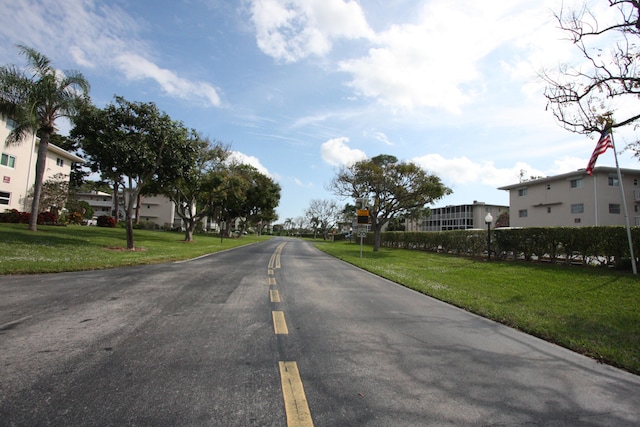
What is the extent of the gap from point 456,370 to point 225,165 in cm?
3537

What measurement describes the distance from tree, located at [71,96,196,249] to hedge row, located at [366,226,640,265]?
1923 centimetres

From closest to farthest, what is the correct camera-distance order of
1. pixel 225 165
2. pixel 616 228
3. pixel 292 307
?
pixel 292 307 → pixel 616 228 → pixel 225 165

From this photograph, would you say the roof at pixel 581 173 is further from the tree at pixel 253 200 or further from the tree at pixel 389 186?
the tree at pixel 253 200

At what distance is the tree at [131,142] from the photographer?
18.3 meters

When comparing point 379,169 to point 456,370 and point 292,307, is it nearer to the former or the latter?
point 292,307

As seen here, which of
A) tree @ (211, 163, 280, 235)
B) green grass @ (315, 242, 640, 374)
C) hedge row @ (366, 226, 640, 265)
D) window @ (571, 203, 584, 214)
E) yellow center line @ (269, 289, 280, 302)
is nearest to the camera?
green grass @ (315, 242, 640, 374)

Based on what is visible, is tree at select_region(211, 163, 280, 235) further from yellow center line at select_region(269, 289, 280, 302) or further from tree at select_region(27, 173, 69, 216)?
yellow center line at select_region(269, 289, 280, 302)

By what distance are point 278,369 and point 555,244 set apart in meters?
17.4

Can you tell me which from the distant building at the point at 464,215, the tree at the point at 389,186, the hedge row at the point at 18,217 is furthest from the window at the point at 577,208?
the hedge row at the point at 18,217

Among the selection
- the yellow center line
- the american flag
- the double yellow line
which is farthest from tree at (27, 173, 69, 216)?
the american flag

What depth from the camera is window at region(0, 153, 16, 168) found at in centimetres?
2729

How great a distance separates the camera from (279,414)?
2.76 metres

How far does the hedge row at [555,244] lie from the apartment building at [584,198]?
1891cm

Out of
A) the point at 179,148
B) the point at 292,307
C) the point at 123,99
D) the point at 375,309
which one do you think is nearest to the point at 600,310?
the point at 375,309
